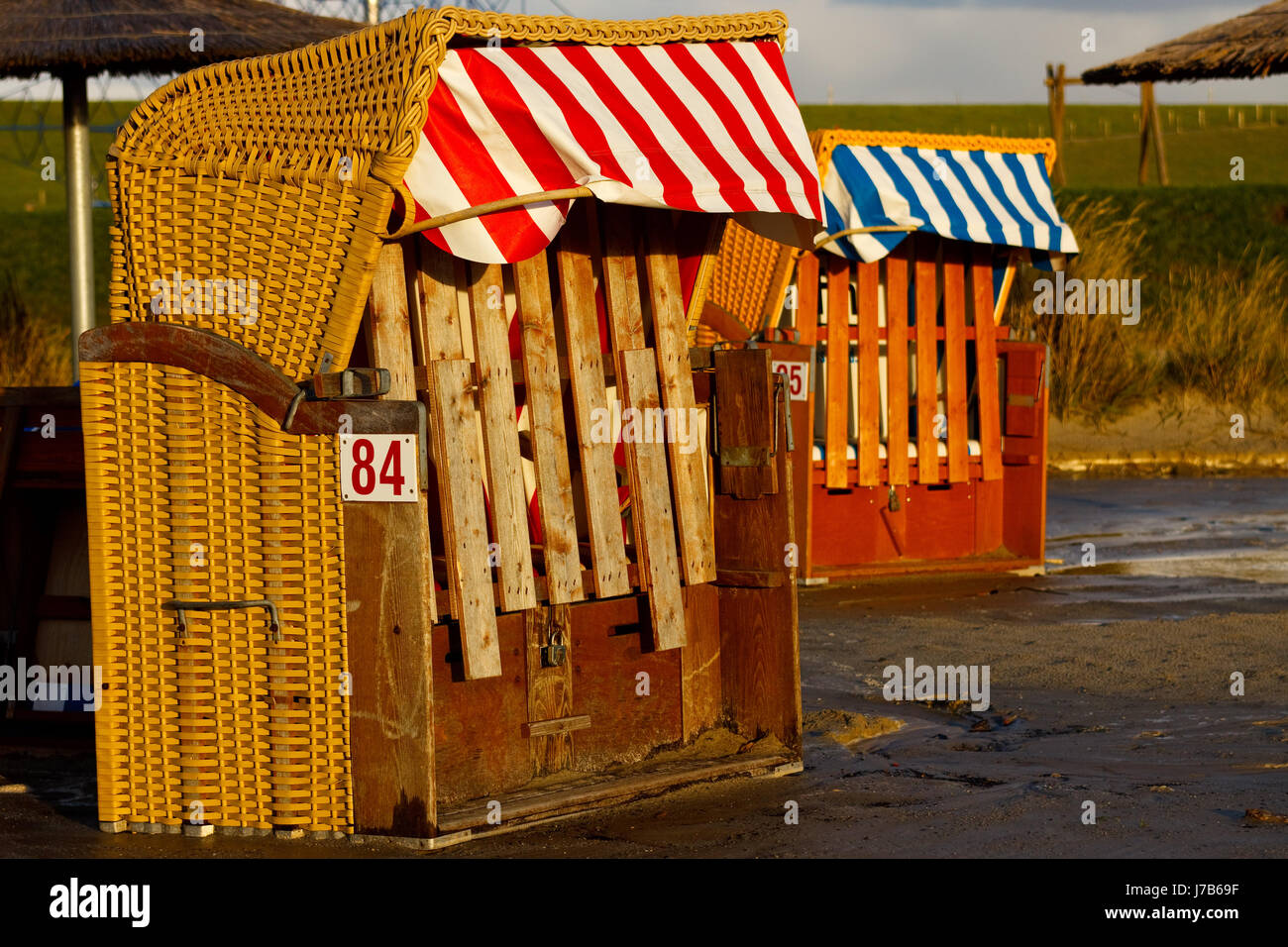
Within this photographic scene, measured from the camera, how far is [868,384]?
11.1 metres

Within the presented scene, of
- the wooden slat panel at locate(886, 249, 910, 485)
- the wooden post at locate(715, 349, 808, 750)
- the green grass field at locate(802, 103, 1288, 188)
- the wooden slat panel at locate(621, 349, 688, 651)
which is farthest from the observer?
the green grass field at locate(802, 103, 1288, 188)

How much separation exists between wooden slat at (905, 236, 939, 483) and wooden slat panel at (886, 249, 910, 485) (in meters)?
0.09

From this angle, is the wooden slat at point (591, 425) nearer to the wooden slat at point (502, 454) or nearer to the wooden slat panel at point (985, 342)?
the wooden slat at point (502, 454)

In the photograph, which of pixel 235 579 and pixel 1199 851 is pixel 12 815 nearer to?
pixel 235 579

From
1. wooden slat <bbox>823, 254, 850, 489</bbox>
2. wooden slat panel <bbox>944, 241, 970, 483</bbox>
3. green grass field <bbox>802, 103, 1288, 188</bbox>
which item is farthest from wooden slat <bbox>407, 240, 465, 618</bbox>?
green grass field <bbox>802, 103, 1288, 188</bbox>

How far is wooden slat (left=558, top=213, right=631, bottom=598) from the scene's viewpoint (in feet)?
19.9

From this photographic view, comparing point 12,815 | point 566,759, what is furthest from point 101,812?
point 566,759

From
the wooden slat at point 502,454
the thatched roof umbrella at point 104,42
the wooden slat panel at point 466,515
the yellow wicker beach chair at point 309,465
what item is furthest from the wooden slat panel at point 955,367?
the wooden slat panel at point 466,515

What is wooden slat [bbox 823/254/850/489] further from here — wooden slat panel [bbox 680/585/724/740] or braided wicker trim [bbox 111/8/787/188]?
braided wicker trim [bbox 111/8/787/188]

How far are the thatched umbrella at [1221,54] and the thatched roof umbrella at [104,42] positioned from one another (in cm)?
811

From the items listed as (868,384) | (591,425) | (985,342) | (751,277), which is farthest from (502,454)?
(985,342)

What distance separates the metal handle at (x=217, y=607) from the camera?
214 inches
